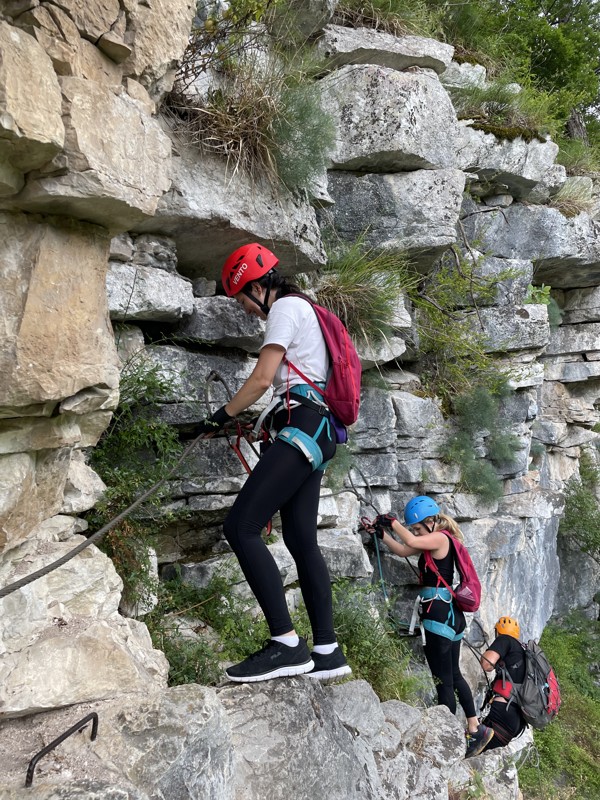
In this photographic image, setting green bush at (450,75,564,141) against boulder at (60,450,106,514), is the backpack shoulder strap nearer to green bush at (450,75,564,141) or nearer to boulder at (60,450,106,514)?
boulder at (60,450,106,514)

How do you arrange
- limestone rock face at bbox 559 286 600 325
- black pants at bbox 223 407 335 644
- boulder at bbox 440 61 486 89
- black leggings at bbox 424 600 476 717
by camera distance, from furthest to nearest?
1. limestone rock face at bbox 559 286 600 325
2. boulder at bbox 440 61 486 89
3. black leggings at bbox 424 600 476 717
4. black pants at bbox 223 407 335 644

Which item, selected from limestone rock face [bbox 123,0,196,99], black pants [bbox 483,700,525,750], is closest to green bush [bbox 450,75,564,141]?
limestone rock face [bbox 123,0,196,99]

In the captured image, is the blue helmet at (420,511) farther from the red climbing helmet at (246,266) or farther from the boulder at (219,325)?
the red climbing helmet at (246,266)

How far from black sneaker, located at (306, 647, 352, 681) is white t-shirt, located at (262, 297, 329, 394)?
5.13 ft

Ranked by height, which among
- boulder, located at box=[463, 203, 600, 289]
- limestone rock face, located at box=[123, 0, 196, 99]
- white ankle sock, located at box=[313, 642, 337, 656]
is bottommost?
white ankle sock, located at box=[313, 642, 337, 656]

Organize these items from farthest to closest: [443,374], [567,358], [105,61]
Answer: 1. [567,358]
2. [443,374]
3. [105,61]

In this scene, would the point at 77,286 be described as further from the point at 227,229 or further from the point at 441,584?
the point at 441,584

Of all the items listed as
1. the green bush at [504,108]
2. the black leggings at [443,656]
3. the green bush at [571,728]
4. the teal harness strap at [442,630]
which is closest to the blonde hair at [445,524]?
the black leggings at [443,656]

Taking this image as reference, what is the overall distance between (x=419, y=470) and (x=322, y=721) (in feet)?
14.6

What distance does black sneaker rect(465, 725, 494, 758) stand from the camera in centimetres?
592

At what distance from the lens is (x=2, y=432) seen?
2.75 metres

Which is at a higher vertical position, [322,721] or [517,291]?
[517,291]

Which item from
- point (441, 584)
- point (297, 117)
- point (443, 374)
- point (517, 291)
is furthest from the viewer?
point (517, 291)

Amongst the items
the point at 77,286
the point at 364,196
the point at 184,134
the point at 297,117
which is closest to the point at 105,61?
the point at 77,286
